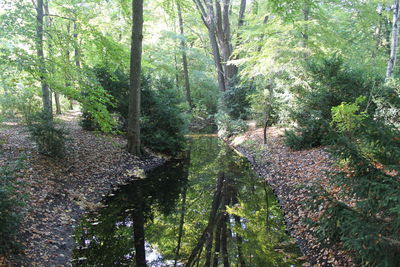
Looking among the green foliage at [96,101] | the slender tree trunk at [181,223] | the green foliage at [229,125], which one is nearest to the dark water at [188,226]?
the slender tree trunk at [181,223]

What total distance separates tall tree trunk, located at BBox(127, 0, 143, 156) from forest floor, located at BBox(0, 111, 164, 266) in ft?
1.93

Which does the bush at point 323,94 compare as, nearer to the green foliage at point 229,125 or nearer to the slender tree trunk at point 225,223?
the slender tree trunk at point 225,223

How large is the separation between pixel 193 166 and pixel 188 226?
19.1ft

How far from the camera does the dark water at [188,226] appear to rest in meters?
5.21

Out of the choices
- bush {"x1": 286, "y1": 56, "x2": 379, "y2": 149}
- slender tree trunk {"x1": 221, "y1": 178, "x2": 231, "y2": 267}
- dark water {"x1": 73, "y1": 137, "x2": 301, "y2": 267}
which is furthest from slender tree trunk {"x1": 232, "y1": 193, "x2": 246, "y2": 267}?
bush {"x1": 286, "y1": 56, "x2": 379, "y2": 149}

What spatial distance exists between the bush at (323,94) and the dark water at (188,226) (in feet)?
8.05

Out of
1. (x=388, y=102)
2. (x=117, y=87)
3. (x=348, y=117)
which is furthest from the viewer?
(x=117, y=87)

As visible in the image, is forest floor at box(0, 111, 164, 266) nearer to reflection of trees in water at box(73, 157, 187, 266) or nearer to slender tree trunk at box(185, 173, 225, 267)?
reflection of trees in water at box(73, 157, 187, 266)

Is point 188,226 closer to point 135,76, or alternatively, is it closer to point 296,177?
point 296,177

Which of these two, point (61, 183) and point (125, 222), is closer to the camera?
point (125, 222)

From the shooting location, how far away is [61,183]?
7.62m

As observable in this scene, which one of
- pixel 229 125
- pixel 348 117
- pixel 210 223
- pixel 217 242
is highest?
pixel 348 117

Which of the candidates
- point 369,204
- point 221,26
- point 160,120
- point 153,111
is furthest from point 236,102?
point 369,204

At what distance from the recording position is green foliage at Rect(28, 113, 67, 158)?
28.0 feet
